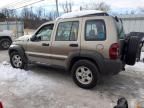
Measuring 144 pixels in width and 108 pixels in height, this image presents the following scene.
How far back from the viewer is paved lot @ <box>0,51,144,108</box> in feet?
17.5

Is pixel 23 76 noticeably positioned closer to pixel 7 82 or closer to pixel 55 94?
pixel 7 82

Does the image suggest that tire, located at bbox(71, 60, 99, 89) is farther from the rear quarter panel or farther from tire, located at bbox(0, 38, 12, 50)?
tire, located at bbox(0, 38, 12, 50)

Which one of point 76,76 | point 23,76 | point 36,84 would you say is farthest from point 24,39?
point 76,76

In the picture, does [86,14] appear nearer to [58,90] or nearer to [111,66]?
[111,66]

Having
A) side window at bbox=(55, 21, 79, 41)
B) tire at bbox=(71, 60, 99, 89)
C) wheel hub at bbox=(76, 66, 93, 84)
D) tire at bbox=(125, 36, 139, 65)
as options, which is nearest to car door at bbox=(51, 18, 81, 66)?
side window at bbox=(55, 21, 79, 41)

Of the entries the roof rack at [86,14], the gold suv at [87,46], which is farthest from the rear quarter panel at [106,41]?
the roof rack at [86,14]

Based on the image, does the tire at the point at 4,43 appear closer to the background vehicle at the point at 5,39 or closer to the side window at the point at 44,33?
the background vehicle at the point at 5,39

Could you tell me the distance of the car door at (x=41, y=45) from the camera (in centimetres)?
704

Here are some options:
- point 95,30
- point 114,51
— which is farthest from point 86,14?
point 114,51

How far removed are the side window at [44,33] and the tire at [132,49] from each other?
236 centimetres

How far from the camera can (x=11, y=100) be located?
17.9 feet

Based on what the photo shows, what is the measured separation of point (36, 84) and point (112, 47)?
2469mm

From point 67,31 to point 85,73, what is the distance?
1.32 meters

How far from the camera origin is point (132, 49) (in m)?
6.13
